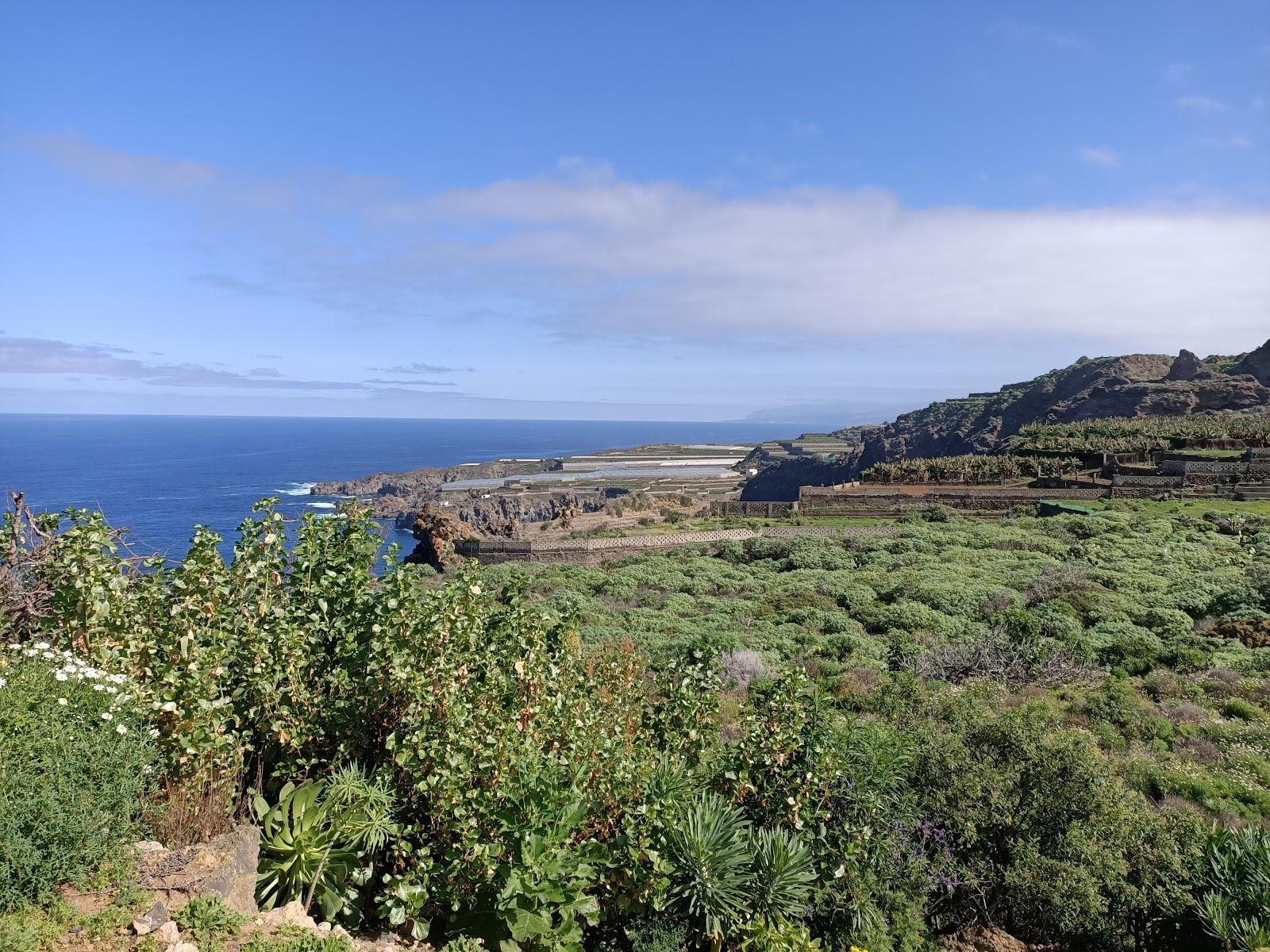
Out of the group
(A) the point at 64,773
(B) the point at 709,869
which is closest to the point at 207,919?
(A) the point at 64,773

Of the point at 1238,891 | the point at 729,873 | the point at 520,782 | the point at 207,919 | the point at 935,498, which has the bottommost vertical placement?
the point at 1238,891

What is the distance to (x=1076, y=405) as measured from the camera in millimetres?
77438

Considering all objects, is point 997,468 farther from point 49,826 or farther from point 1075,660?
point 49,826

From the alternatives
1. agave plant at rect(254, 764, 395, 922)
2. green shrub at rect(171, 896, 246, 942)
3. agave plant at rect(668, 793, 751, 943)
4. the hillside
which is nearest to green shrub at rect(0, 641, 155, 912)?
green shrub at rect(171, 896, 246, 942)

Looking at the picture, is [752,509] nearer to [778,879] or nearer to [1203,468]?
[1203,468]

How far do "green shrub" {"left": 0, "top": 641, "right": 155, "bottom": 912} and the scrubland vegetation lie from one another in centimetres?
2

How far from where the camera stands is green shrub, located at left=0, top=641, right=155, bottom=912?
3.64 meters

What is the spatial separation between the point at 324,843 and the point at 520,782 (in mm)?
1350

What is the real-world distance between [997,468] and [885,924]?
131 ft

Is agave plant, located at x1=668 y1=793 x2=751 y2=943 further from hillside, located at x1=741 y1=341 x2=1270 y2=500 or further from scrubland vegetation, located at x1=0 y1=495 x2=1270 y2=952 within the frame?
hillside, located at x1=741 y1=341 x2=1270 y2=500

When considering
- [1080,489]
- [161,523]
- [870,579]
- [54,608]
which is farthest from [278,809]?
[161,523]

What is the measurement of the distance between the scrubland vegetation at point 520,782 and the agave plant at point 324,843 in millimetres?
20

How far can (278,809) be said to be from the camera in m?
4.68

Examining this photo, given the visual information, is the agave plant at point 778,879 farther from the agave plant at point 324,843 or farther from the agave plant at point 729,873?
the agave plant at point 324,843
